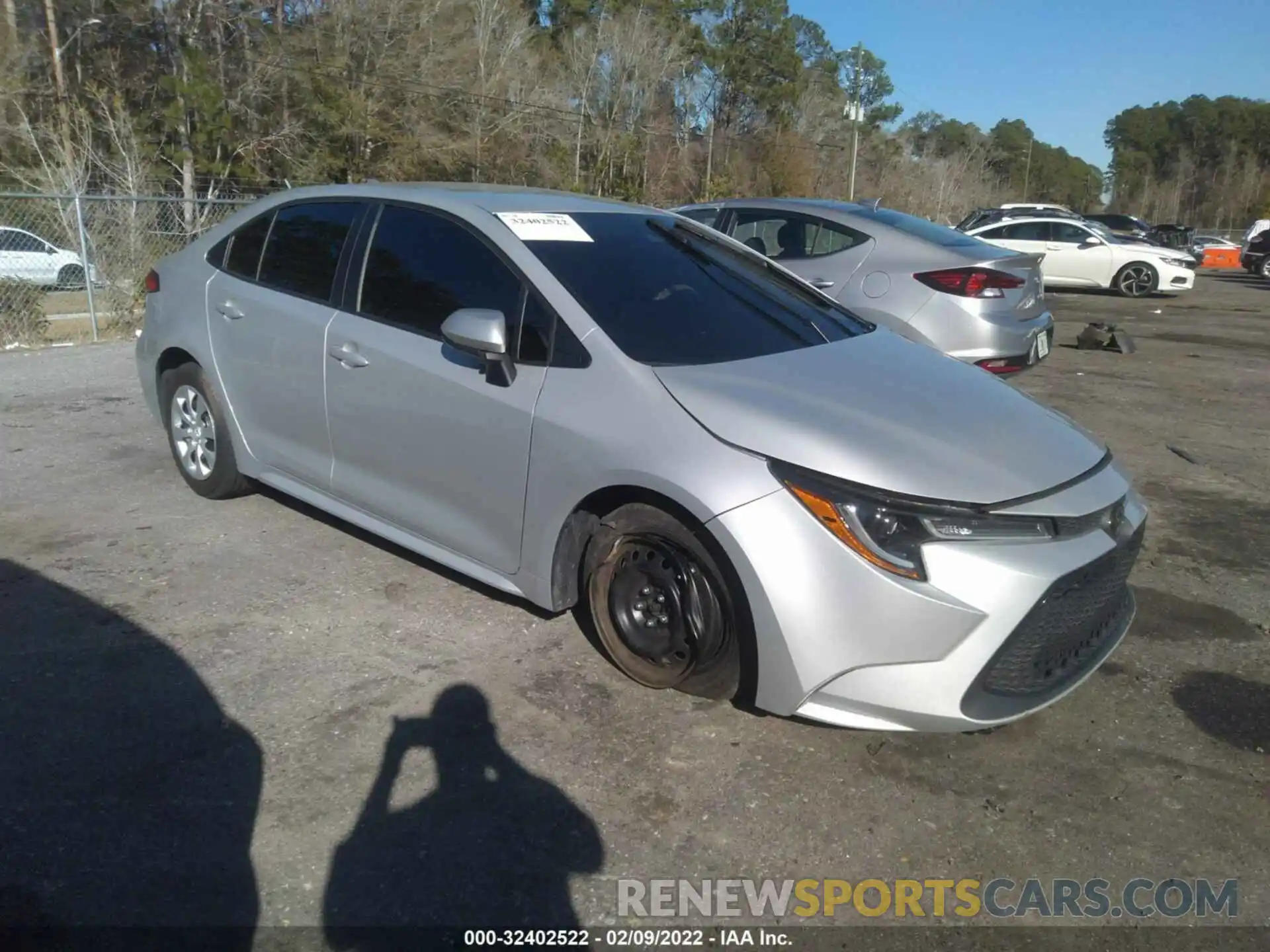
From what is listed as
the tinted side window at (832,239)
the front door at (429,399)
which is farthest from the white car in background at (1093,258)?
the front door at (429,399)

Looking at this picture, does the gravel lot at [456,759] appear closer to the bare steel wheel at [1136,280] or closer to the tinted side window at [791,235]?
the tinted side window at [791,235]

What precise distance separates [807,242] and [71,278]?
892cm

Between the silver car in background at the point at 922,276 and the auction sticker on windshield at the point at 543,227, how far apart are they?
3.01 meters

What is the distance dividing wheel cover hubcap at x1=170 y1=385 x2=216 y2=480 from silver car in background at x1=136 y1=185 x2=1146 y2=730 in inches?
9.1

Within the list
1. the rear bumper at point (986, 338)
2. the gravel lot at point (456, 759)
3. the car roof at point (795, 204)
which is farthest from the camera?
the car roof at point (795, 204)

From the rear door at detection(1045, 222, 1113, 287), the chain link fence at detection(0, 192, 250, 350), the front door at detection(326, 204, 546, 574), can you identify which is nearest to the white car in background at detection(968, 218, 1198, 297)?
the rear door at detection(1045, 222, 1113, 287)

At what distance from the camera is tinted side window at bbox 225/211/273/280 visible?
4742 mm

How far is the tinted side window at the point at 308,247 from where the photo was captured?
14.2 ft

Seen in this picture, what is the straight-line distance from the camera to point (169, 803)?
2.78 metres

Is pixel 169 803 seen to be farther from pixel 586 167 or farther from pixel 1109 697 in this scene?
pixel 586 167

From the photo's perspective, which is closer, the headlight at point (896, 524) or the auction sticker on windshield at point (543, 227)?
the headlight at point (896, 524)

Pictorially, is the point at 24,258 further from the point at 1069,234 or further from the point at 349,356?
the point at 1069,234

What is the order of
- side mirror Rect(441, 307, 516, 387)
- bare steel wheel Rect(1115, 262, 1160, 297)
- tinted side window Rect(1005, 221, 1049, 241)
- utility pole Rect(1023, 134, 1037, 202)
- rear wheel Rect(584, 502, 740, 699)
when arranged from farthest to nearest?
utility pole Rect(1023, 134, 1037, 202) → tinted side window Rect(1005, 221, 1049, 241) → bare steel wheel Rect(1115, 262, 1160, 297) → side mirror Rect(441, 307, 516, 387) → rear wheel Rect(584, 502, 740, 699)

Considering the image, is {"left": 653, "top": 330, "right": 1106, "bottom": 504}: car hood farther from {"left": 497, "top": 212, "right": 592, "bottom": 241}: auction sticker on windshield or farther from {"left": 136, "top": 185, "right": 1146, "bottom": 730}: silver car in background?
{"left": 497, "top": 212, "right": 592, "bottom": 241}: auction sticker on windshield
